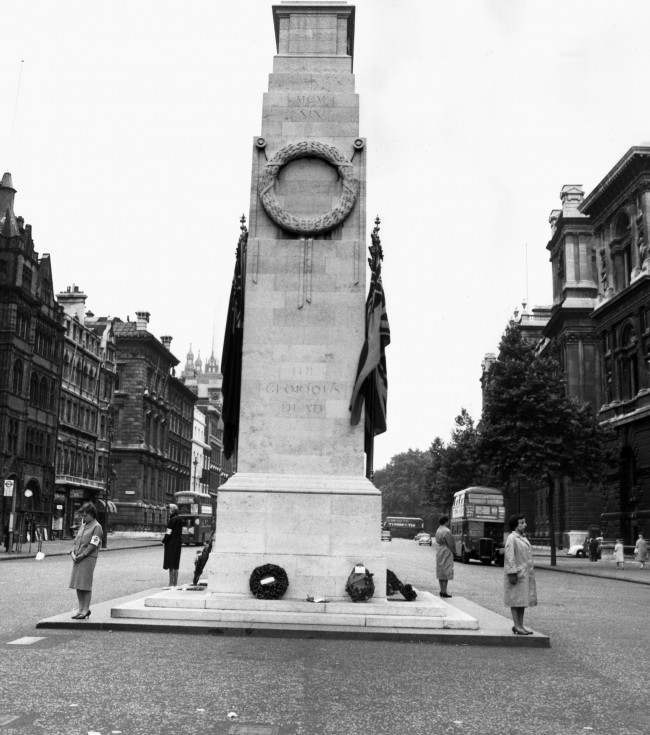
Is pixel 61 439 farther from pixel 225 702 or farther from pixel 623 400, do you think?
pixel 225 702

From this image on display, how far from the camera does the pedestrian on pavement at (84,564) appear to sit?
1412 centimetres

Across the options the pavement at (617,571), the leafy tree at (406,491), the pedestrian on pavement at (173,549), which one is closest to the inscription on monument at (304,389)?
the pedestrian on pavement at (173,549)

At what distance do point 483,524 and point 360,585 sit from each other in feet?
113

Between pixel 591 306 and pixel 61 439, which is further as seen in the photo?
pixel 61 439

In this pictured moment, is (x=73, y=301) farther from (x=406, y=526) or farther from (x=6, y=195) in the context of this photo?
(x=406, y=526)

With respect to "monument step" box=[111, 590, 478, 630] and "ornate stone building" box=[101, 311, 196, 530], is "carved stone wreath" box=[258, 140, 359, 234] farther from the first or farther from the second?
"ornate stone building" box=[101, 311, 196, 530]

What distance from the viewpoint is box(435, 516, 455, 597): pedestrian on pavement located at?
21797 millimetres

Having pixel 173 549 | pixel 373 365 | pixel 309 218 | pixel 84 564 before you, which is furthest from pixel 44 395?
pixel 84 564

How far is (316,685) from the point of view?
953cm

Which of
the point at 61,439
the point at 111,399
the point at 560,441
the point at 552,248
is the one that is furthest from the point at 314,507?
the point at 111,399

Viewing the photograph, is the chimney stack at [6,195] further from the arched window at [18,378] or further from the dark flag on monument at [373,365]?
the dark flag on monument at [373,365]

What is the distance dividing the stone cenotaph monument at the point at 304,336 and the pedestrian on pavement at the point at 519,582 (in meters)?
2.54

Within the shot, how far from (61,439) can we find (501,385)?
3957cm

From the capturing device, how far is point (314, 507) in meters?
15.7
